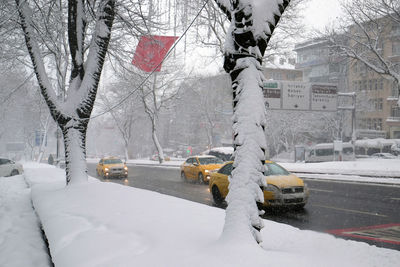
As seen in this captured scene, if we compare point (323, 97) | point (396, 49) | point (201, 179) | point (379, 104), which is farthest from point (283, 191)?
point (379, 104)

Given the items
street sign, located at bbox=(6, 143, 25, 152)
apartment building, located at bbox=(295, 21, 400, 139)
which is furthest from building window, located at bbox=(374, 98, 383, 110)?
street sign, located at bbox=(6, 143, 25, 152)

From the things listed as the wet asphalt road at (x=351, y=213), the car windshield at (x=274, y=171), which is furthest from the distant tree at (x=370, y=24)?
the car windshield at (x=274, y=171)

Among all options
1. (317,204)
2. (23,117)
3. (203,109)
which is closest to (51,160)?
(23,117)

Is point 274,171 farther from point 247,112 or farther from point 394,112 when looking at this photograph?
point 394,112

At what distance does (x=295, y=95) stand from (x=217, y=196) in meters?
20.5

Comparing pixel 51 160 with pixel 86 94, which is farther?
pixel 51 160

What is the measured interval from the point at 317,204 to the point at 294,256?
790 centimetres

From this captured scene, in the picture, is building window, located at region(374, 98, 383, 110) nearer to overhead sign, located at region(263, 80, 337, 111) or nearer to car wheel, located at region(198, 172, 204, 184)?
overhead sign, located at region(263, 80, 337, 111)

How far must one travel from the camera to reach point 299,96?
30.2 meters

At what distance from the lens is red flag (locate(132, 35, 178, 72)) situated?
1209cm

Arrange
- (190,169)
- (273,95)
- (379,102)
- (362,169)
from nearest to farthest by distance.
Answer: (190,169), (362,169), (273,95), (379,102)

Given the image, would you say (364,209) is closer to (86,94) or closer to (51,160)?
(86,94)

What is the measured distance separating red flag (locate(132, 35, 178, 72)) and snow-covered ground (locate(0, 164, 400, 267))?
5.82 metres

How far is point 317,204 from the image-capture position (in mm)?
11453
